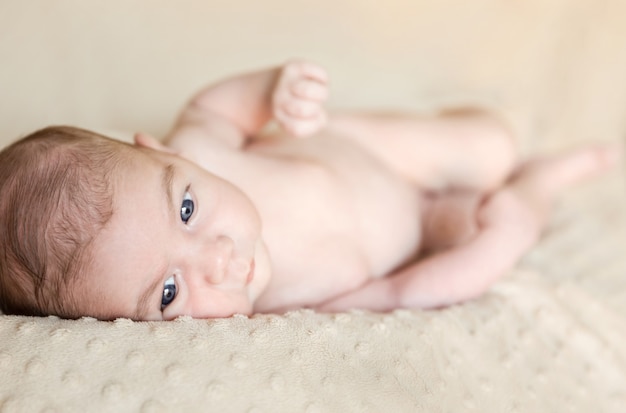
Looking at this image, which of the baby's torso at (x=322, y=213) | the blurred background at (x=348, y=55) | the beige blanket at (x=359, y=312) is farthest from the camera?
the blurred background at (x=348, y=55)

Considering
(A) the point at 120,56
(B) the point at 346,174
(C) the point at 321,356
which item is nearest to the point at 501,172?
(B) the point at 346,174

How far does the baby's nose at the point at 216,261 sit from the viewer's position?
0.87 metres

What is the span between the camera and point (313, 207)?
116 cm

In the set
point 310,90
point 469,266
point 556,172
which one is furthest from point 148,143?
point 556,172

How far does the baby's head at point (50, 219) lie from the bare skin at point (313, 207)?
26 millimetres

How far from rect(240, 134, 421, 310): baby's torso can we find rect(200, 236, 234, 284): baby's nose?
0.21m

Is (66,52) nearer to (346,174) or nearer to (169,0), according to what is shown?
(169,0)

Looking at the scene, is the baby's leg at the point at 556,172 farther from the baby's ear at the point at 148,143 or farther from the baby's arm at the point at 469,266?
the baby's ear at the point at 148,143

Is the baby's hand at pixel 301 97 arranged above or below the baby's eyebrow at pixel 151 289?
above

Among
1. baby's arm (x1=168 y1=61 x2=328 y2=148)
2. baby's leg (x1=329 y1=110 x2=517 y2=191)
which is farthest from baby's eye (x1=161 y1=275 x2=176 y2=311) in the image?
baby's leg (x1=329 y1=110 x2=517 y2=191)

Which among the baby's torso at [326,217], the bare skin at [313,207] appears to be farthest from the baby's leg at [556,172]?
the baby's torso at [326,217]

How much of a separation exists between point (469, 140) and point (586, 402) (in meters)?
0.65

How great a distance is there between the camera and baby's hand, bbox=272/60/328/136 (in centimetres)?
108

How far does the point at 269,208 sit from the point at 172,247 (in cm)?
29
